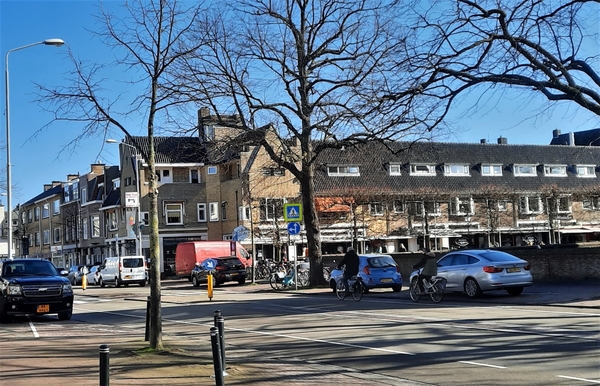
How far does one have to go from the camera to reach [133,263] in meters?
47.2

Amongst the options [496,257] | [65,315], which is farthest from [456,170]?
[65,315]

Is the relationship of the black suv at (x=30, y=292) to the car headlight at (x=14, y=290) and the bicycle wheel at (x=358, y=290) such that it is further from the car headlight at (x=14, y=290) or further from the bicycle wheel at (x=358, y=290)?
the bicycle wheel at (x=358, y=290)

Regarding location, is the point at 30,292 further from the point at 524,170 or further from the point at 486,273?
the point at 524,170

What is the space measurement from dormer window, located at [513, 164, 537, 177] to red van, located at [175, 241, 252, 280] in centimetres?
3060

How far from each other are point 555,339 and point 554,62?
7.15 metres

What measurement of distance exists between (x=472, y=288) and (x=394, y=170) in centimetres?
4051

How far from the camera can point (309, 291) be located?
29.6 metres

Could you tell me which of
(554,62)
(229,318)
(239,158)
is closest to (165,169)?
(239,158)

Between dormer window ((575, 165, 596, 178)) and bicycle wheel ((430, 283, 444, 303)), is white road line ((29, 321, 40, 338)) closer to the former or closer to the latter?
bicycle wheel ((430, 283, 444, 303))

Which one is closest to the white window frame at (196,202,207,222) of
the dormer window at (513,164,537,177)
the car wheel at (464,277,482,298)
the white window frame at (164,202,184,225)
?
the white window frame at (164,202,184,225)

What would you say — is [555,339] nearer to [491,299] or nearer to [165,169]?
[491,299]

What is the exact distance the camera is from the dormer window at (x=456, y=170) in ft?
211

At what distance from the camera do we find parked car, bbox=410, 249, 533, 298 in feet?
69.5

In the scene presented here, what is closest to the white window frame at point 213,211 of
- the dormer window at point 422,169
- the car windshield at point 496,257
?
the dormer window at point 422,169
